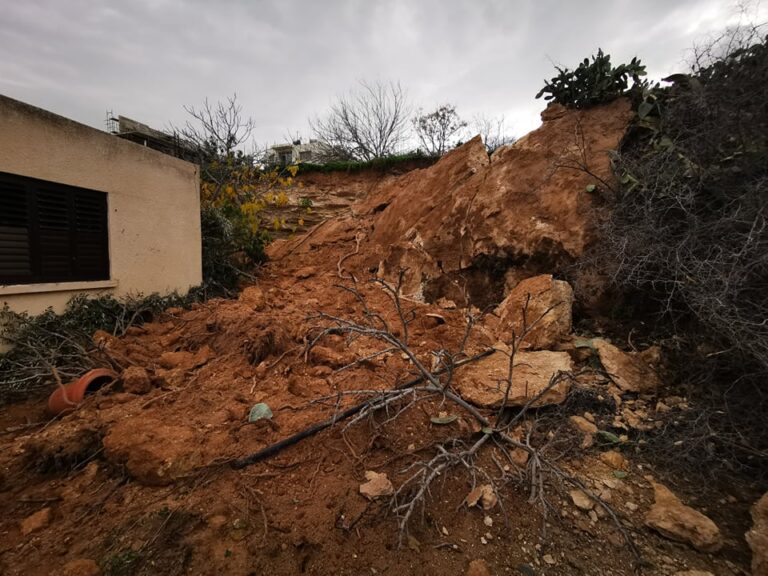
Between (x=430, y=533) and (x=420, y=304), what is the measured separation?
3442mm

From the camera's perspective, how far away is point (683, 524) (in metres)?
1.65

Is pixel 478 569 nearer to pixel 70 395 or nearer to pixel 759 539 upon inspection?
pixel 759 539

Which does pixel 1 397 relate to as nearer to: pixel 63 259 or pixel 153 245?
pixel 63 259

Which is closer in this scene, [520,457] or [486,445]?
[520,457]

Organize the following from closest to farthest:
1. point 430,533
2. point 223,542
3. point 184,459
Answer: point 223,542
point 430,533
point 184,459

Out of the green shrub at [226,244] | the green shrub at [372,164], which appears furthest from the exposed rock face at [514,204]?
the green shrub at [372,164]

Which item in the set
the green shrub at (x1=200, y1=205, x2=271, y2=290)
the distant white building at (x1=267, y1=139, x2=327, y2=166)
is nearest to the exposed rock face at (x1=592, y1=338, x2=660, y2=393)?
the green shrub at (x1=200, y1=205, x2=271, y2=290)

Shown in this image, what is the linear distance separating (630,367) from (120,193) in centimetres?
614

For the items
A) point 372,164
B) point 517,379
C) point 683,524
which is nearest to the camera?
point 683,524

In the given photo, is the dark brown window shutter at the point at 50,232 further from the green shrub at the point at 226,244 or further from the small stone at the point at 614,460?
the small stone at the point at 614,460

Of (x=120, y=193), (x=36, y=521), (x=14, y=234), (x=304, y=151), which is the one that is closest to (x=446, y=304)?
(x=36, y=521)

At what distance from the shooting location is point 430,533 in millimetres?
1745

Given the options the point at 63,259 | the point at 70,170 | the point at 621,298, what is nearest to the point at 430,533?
the point at 621,298

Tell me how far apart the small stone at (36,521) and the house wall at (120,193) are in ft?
9.61
